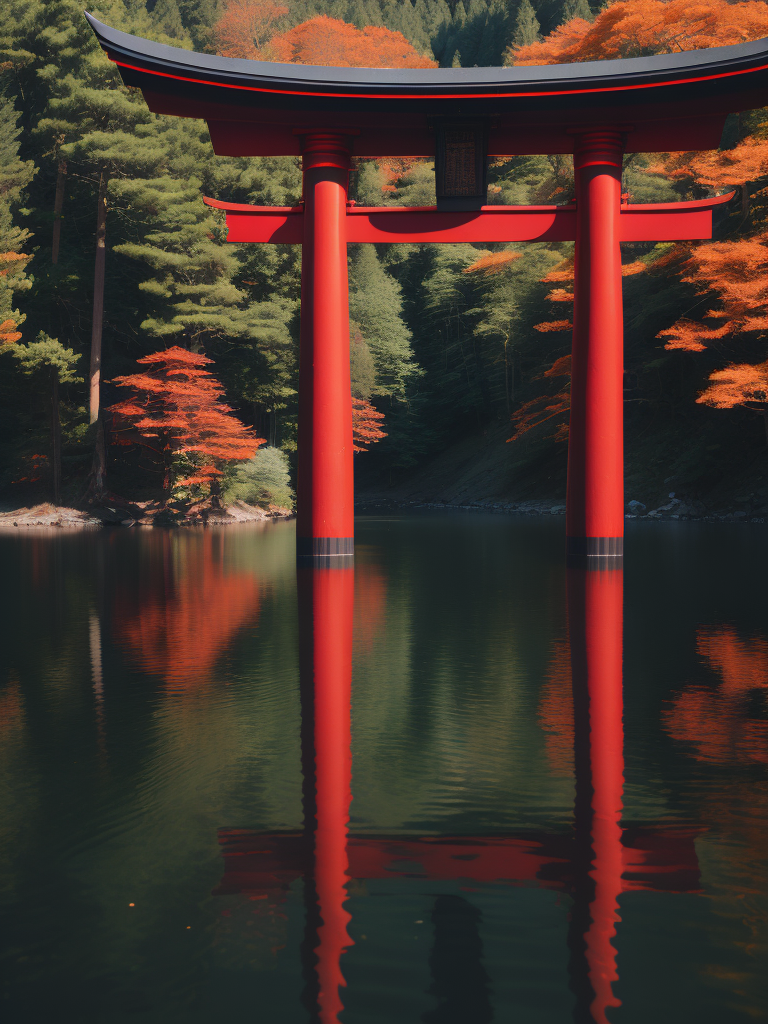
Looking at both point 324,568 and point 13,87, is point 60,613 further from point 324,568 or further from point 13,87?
point 13,87

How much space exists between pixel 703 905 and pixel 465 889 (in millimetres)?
554

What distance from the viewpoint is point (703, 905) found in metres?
1.98

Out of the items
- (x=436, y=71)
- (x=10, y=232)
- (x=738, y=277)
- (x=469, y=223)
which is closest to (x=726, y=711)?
(x=436, y=71)

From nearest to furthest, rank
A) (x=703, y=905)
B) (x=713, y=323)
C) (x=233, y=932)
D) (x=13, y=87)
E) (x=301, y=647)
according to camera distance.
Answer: (x=233, y=932) < (x=703, y=905) < (x=301, y=647) < (x=713, y=323) < (x=13, y=87)

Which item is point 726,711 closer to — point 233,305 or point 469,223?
point 469,223

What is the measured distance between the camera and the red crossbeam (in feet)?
34.8

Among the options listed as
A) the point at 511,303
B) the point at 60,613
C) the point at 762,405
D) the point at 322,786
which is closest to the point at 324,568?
the point at 60,613

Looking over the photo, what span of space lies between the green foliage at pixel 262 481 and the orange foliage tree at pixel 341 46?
825 inches

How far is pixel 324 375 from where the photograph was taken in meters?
10.3

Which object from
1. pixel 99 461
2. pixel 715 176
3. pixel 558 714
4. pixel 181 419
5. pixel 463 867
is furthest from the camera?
pixel 99 461

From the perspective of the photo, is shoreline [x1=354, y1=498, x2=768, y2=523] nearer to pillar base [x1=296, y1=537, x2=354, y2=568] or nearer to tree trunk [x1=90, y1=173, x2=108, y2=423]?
tree trunk [x1=90, y1=173, x2=108, y2=423]

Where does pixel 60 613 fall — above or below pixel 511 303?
below

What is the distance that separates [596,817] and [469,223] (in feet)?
30.6

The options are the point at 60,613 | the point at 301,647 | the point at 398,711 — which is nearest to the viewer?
the point at 398,711
